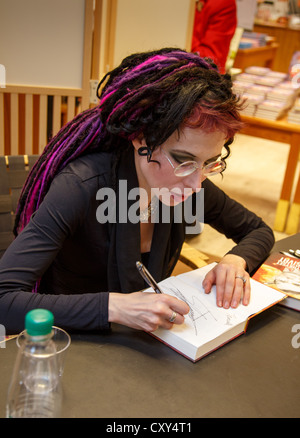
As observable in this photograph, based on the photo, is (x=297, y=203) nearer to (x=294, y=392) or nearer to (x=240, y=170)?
(x=240, y=170)

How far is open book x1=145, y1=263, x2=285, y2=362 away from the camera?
0.97 metres

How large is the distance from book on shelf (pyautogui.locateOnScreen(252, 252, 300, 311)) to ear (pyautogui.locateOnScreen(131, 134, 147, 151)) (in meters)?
0.47

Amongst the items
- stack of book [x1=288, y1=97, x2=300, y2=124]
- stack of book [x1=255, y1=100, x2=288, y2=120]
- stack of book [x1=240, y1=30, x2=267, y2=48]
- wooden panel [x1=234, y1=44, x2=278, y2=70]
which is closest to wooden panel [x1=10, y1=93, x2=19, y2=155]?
stack of book [x1=255, y1=100, x2=288, y2=120]

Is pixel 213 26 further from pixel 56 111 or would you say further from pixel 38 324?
pixel 38 324

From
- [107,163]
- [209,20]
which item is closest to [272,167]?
[209,20]

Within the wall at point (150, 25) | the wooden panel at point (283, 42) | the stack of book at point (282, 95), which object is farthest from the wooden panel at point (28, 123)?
the wooden panel at point (283, 42)

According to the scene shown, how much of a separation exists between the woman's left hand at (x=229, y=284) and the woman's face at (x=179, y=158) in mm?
213

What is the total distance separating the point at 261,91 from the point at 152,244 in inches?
105

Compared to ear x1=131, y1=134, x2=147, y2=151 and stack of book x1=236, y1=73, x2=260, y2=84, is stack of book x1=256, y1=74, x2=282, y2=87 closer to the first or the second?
stack of book x1=236, y1=73, x2=260, y2=84

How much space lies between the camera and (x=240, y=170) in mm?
4797

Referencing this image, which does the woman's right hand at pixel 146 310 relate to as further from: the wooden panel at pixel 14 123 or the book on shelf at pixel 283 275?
the wooden panel at pixel 14 123

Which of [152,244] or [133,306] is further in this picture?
[152,244]

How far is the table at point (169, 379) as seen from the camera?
0.82 meters

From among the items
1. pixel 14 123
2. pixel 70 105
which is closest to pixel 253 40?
pixel 70 105
